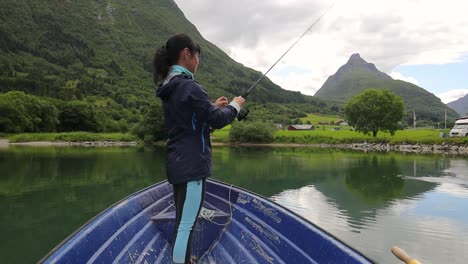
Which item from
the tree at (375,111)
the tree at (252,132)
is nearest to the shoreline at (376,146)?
the tree at (252,132)

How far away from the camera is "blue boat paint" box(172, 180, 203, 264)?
3.24 metres

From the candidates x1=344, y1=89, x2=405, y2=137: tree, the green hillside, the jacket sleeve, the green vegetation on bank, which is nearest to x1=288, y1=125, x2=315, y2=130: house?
the green hillside

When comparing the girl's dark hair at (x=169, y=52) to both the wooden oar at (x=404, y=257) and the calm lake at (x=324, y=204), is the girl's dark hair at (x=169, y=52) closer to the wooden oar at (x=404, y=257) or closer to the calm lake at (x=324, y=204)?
the wooden oar at (x=404, y=257)

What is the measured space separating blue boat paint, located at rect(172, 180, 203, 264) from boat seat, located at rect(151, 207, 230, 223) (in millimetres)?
1290

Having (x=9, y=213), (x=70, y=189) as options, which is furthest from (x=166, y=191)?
(x=70, y=189)

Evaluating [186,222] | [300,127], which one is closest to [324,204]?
[186,222]

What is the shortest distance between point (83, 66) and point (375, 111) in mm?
122078

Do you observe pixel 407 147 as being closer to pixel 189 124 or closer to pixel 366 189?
pixel 366 189

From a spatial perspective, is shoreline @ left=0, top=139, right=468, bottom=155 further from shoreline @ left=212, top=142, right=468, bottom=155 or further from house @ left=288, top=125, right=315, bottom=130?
house @ left=288, top=125, right=315, bottom=130

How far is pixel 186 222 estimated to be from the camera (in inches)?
130

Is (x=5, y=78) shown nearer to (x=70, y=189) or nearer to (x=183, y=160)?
(x=70, y=189)

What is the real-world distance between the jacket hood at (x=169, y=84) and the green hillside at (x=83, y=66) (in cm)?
8794

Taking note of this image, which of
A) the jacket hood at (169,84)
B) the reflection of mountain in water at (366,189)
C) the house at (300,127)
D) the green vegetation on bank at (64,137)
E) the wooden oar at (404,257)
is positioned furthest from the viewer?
the house at (300,127)

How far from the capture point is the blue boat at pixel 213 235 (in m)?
3.19
